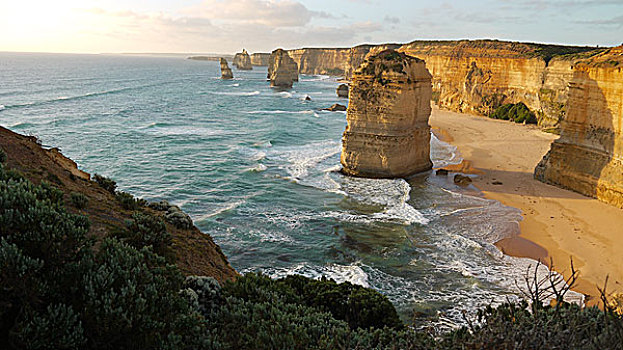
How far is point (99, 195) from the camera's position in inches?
397

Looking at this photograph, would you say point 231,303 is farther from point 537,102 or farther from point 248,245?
point 537,102

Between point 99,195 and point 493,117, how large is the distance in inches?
1957

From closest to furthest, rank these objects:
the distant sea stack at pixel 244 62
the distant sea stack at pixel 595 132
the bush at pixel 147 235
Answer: the bush at pixel 147 235, the distant sea stack at pixel 595 132, the distant sea stack at pixel 244 62

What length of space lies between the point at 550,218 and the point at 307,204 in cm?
1175

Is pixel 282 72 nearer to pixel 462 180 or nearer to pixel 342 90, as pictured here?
pixel 342 90

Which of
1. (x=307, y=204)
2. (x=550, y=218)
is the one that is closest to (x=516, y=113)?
(x=550, y=218)

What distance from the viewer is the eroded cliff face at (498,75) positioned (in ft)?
141

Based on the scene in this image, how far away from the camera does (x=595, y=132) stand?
827 inches

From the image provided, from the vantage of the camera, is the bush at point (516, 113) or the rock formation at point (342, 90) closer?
the bush at point (516, 113)

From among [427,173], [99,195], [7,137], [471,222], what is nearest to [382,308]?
[99,195]

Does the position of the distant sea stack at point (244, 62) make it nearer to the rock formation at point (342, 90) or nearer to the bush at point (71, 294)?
the rock formation at point (342, 90)

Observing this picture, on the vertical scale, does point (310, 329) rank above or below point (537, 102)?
below

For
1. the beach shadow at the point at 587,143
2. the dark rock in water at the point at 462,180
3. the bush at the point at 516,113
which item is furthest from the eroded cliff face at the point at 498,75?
the dark rock in water at the point at 462,180

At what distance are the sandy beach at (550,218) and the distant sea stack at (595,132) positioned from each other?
0.82 metres
